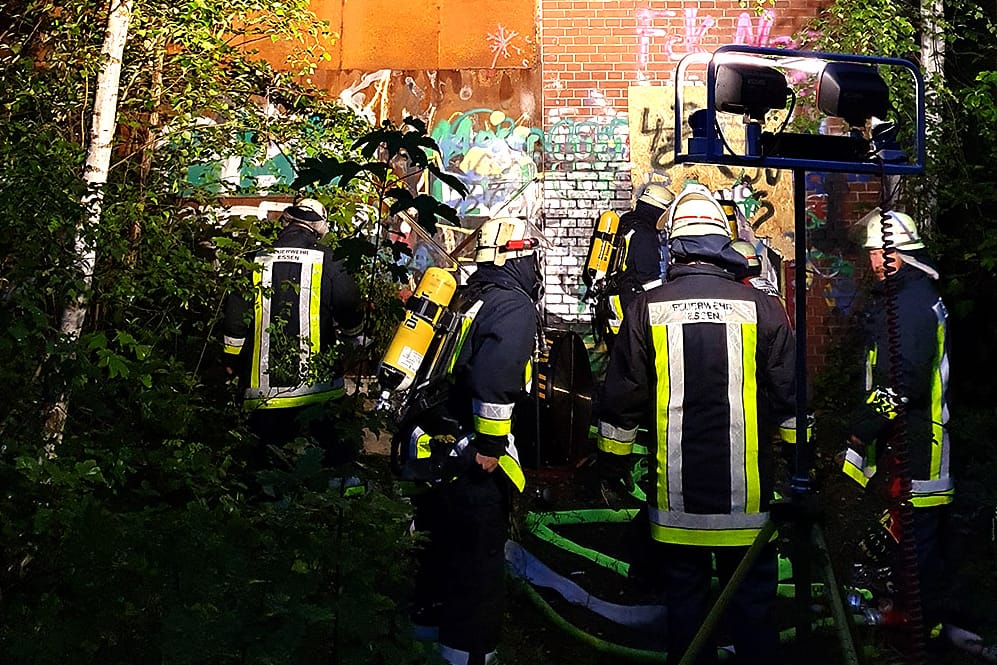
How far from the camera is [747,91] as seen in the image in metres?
3.37

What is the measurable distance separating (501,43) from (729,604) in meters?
7.12

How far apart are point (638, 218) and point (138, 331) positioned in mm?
4387

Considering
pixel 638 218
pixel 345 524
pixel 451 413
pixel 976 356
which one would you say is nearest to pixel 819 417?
pixel 976 356

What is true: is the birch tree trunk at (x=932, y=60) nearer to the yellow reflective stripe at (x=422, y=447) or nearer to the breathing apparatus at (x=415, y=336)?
the breathing apparatus at (x=415, y=336)

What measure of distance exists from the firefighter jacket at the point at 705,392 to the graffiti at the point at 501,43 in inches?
251

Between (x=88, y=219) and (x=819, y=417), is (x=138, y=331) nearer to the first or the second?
(x=88, y=219)

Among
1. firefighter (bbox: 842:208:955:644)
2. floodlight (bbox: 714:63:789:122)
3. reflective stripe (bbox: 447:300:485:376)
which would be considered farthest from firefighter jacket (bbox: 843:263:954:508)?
floodlight (bbox: 714:63:789:122)

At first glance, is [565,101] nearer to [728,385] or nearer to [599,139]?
[599,139]

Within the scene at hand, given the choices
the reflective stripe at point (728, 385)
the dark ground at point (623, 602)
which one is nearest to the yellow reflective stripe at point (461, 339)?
the reflective stripe at point (728, 385)

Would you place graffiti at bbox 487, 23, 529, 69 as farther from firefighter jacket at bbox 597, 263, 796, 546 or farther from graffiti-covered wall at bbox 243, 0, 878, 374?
firefighter jacket at bbox 597, 263, 796, 546

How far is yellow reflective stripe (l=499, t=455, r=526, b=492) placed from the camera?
16.0 feet

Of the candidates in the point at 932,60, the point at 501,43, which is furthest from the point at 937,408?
the point at 501,43

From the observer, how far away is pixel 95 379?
4.55 meters

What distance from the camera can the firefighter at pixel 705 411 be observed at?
445 centimetres
